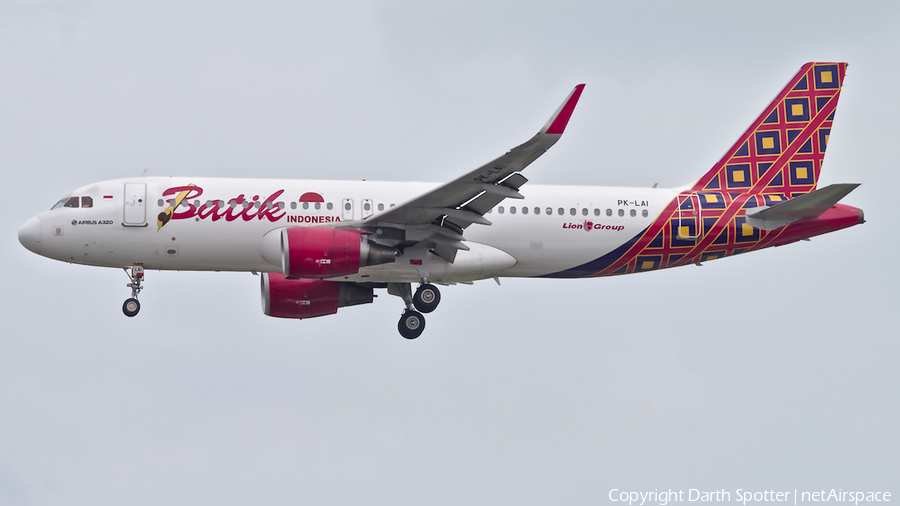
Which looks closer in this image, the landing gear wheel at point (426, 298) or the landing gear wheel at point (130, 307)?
the landing gear wheel at point (426, 298)

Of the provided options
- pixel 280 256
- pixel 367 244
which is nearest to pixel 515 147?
pixel 367 244

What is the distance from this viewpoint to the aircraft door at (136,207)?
33812mm

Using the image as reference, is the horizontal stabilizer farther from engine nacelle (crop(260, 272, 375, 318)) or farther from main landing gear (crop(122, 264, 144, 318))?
main landing gear (crop(122, 264, 144, 318))

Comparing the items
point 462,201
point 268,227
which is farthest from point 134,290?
point 462,201

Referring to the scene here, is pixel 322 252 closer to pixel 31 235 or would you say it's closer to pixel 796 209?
pixel 31 235

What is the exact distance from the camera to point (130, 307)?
3450cm

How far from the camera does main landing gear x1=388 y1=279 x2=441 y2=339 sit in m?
34.3

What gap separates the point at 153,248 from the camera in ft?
111

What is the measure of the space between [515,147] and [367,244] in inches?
245

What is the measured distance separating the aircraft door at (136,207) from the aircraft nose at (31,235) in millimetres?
2581

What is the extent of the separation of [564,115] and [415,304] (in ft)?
30.0

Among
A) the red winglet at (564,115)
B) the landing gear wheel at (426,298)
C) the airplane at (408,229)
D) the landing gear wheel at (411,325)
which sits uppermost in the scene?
the red winglet at (564,115)

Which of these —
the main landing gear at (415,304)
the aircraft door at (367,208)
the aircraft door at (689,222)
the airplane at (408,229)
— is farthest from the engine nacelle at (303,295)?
the aircraft door at (689,222)

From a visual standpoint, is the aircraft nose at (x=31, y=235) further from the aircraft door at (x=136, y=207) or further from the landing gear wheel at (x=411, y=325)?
the landing gear wheel at (x=411, y=325)
